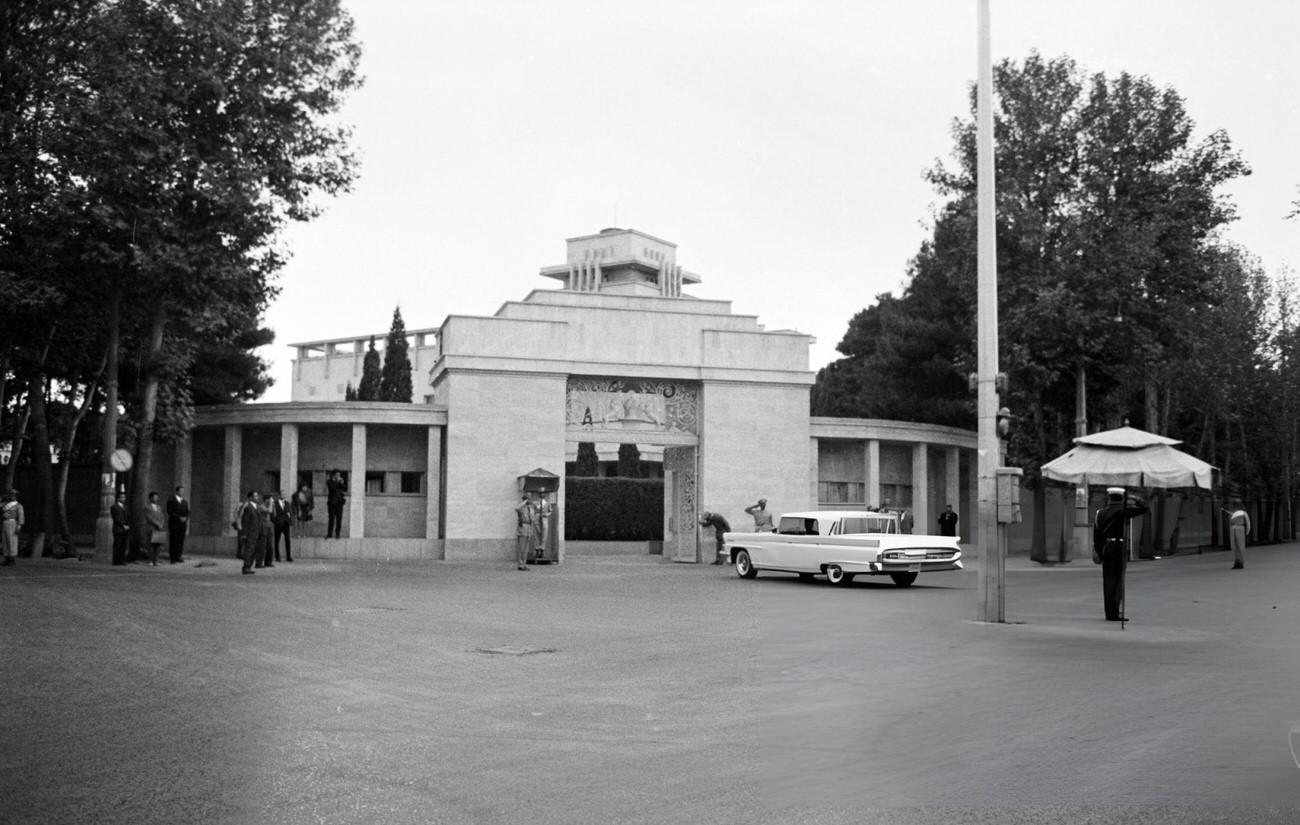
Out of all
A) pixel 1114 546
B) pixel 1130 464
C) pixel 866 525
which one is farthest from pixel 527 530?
pixel 1114 546

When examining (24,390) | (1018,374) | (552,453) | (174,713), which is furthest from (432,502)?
(174,713)

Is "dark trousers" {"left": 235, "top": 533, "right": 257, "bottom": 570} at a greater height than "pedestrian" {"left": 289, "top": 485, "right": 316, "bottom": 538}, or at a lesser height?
lesser

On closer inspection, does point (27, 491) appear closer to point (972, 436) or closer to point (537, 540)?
point (537, 540)

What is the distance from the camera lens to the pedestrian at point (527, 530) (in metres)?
31.1

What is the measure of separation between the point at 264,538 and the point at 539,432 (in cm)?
1061

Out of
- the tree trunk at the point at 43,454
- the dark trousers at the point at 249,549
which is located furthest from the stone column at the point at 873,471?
the tree trunk at the point at 43,454

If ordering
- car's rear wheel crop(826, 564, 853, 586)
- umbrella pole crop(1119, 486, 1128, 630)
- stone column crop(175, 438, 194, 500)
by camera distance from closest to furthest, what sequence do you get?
umbrella pole crop(1119, 486, 1128, 630), car's rear wheel crop(826, 564, 853, 586), stone column crop(175, 438, 194, 500)

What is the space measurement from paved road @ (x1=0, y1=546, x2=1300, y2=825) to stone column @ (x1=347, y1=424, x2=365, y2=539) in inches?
696

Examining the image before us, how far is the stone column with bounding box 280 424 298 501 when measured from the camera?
35969 millimetres

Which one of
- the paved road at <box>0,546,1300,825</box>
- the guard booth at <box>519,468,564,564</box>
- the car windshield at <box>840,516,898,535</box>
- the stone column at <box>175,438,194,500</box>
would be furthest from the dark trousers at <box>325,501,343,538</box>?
the paved road at <box>0,546,1300,825</box>

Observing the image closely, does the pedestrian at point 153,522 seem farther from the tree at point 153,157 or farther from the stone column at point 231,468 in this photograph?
the stone column at point 231,468

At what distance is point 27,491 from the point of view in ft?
134

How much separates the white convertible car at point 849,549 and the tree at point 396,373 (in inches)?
1396

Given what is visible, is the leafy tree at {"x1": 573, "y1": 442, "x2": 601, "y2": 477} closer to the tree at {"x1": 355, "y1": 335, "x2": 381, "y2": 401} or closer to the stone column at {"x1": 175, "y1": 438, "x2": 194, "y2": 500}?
the tree at {"x1": 355, "y1": 335, "x2": 381, "y2": 401}
